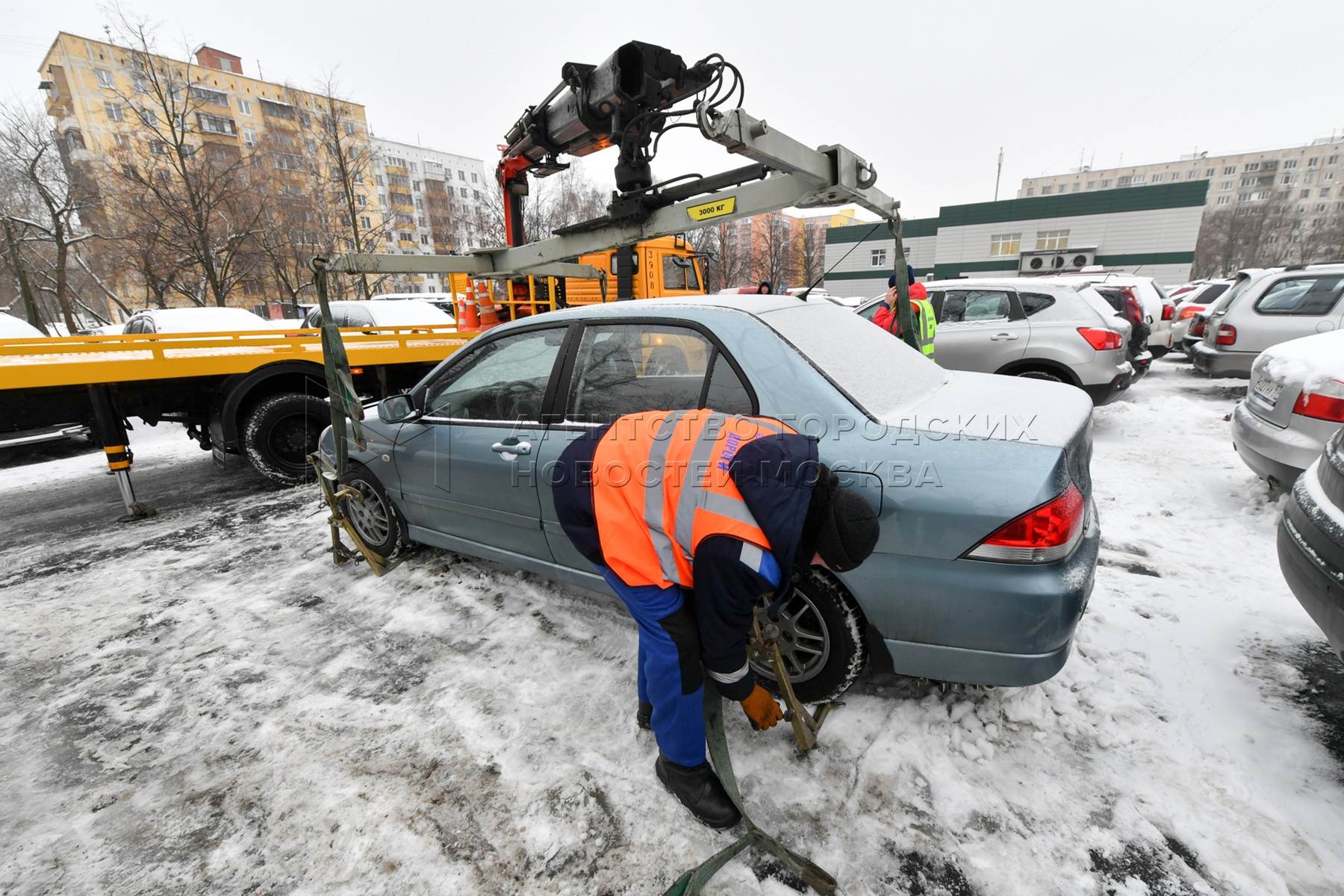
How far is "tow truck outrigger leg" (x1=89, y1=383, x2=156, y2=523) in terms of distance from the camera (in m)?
4.44

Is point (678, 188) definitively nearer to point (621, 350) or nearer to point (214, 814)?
point (621, 350)

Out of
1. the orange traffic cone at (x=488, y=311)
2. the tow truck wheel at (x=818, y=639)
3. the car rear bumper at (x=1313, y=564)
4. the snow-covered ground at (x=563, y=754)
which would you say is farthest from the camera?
the orange traffic cone at (x=488, y=311)

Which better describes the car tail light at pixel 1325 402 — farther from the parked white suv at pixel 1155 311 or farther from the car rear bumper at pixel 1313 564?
the parked white suv at pixel 1155 311

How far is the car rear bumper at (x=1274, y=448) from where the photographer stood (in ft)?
11.2

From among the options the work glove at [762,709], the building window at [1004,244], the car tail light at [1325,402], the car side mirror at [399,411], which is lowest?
the work glove at [762,709]

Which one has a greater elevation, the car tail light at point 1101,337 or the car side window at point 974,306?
the car side window at point 974,306

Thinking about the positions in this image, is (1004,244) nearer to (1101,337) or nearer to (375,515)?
(1101,337)

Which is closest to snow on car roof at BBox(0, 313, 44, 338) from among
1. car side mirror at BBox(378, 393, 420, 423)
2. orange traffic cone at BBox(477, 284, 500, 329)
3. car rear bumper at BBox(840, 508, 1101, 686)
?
orange traffic cone at BBox(477, 284, 500, 329)

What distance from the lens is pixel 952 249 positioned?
36.3 metres

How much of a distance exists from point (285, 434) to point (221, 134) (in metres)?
55.8

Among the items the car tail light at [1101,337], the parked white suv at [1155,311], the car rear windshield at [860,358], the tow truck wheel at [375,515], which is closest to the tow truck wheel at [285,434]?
the tow truck wheel at [375,515]

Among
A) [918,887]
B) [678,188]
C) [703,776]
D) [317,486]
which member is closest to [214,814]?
[703,776]

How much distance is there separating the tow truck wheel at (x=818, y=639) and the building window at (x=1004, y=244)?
40347 mm

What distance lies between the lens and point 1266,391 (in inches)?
149
